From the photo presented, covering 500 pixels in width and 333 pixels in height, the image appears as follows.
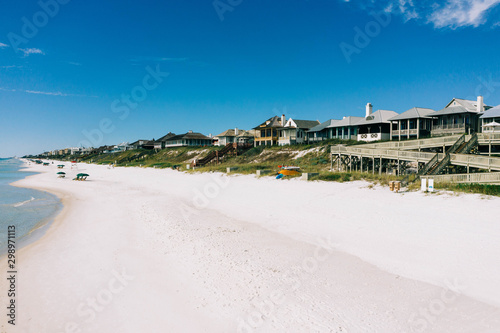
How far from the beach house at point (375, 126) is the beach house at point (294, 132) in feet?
34.8

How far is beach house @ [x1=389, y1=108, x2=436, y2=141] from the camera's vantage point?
3462cm

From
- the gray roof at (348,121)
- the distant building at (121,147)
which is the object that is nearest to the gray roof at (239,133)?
the gray roof at (348,121)

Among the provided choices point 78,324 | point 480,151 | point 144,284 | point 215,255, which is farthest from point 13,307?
point 480,151

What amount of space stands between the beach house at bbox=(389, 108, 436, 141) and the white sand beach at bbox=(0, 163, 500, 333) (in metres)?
25.3

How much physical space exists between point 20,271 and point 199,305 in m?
6.69

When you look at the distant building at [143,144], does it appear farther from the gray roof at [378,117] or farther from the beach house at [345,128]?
the gray roof at [378,117]

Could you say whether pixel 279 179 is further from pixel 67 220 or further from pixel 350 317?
pixel 350 317

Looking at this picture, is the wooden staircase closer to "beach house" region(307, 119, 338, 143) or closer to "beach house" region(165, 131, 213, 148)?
"beach house" region(307, 119, 338, 143)

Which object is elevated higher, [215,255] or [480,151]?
[480,151]

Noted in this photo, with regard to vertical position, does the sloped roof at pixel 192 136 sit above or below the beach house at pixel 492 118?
above

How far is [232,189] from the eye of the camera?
21578 mm

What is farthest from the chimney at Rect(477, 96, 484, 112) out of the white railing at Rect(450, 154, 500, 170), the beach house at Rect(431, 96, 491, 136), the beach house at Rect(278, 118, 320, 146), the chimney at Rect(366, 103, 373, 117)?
the beach house at Rect(278, 118, 320, 146)

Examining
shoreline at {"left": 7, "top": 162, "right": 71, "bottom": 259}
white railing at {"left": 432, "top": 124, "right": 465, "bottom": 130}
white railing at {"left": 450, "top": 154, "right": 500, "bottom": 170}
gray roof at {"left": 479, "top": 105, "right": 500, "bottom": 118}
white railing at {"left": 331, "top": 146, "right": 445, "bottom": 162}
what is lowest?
shoreline at {"left": 7, "top": 162, "right": 71, "bottom": 259}

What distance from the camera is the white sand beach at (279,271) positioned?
18.8 feet
